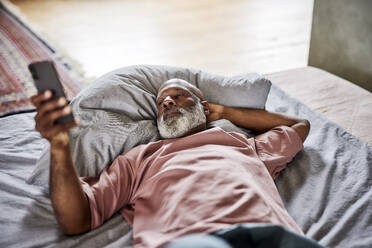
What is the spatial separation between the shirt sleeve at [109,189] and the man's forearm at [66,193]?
4 cm

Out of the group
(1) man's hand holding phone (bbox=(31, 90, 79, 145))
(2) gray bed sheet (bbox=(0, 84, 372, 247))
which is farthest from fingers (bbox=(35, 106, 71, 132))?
(2) gray bed sheet (bbox=(0, 84, 372, 247))

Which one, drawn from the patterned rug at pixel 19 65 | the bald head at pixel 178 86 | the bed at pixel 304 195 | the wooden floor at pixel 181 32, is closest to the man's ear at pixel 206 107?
the bald head at pixel 178 86

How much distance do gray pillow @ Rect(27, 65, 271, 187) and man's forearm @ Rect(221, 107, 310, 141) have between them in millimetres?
44

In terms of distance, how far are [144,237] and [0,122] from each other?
1.11 metres

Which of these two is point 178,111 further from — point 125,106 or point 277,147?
point 277,147

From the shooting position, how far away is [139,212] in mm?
1029

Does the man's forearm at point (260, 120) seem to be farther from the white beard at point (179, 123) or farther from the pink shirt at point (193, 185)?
the white beard at point (179, 123)

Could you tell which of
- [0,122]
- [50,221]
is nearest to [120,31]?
[0,122]

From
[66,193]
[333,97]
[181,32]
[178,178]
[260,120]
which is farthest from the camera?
[181,32]

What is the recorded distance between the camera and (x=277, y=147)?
1276mm

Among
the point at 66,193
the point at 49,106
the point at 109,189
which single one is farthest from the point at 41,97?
the point at 109,189

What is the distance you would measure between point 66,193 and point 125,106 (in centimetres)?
51

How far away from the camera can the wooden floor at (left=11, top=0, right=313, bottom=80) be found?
3025 mm

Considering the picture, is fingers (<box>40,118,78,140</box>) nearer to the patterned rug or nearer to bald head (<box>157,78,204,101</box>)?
bald head (<box>157,78,204,101</box>)
